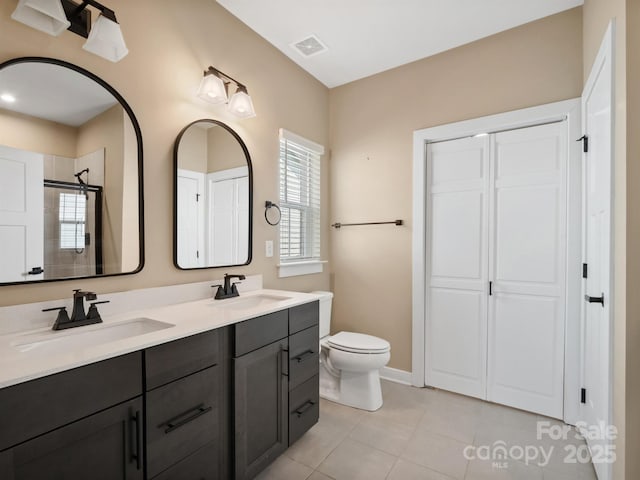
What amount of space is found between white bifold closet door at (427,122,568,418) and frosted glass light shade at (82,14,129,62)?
2188 millimetres

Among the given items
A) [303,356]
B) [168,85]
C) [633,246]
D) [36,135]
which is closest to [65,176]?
[36,135]

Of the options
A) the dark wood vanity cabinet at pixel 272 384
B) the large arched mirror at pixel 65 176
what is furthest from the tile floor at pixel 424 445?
the large arched mirror at pixel 65 176

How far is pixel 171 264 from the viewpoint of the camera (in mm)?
1754

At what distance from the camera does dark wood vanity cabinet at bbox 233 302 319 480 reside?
1.46m

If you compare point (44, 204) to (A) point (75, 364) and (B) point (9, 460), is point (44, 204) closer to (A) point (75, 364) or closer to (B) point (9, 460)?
(A) point (75, 364)

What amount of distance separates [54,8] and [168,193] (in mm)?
848

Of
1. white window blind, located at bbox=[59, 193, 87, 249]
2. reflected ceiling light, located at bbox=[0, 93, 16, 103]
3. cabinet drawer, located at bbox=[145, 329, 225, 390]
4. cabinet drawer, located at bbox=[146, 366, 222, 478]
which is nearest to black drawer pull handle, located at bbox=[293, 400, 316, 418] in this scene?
cabinet drawer, located at bbox=[146, 366, 222, 478]

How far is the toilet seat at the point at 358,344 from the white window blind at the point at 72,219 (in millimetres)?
1682

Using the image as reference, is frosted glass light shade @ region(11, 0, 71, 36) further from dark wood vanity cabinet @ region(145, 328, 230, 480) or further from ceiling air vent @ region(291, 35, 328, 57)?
ceiling air vent @ region(291, 35, 328, 57)

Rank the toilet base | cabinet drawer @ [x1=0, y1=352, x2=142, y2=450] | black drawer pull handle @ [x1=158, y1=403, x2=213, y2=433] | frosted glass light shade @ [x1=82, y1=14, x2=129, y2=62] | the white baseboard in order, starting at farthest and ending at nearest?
the white baseboard → the toilet base → frosted glass light shade @ [x1=82, y1=14, x2=129, y2=62] → black drawer pull handle @ [x1=158, y1=403, x2=213, y2=433] → cabinet drawer @ [x1=0, y1=352, x2=142, y2=450]

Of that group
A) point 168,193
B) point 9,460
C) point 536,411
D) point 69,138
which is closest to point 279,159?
point 168,193

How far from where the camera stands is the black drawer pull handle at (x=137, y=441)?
1062 millimetres

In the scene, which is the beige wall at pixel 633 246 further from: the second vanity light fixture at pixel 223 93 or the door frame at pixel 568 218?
the second vanity light fixture at pixel 223 93

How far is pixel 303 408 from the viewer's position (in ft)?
6.09
